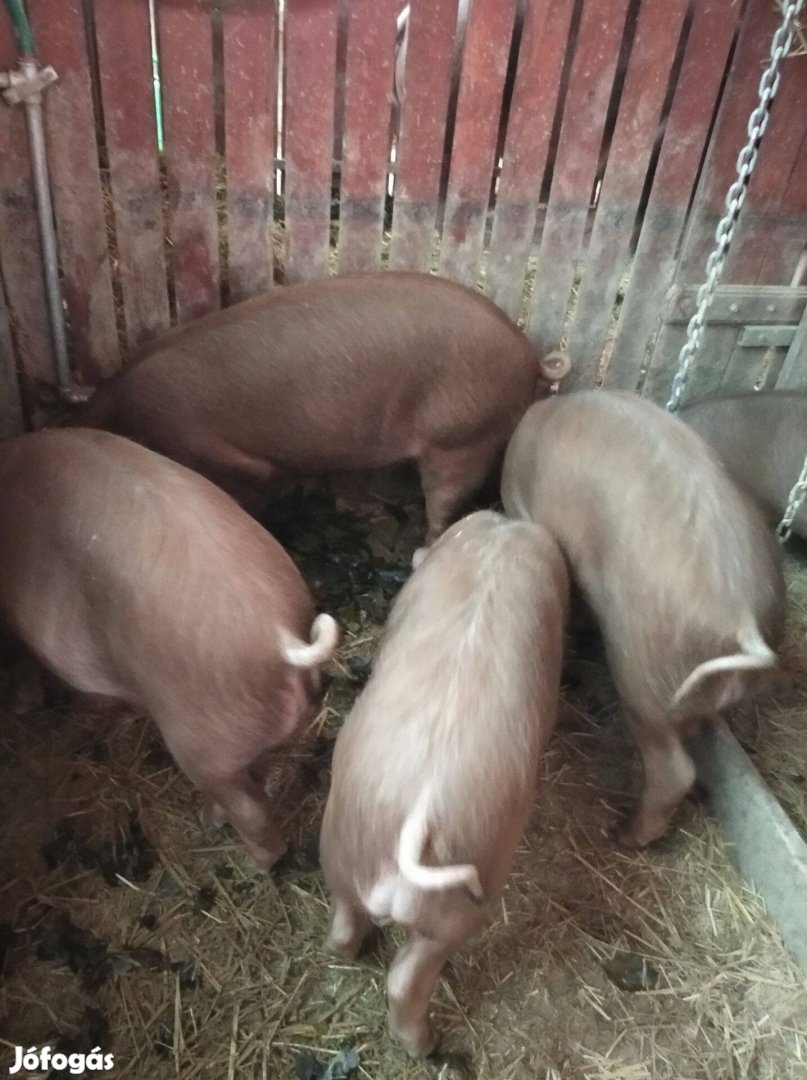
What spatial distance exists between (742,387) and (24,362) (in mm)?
2401

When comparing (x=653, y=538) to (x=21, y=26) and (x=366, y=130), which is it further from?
(x=21, y=26)

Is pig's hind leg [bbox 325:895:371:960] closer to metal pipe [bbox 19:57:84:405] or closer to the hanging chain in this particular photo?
the hanging chain

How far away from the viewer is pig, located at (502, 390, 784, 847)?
195cm

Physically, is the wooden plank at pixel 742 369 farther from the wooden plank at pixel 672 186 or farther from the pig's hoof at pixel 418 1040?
the pig's hoof at pixel 418 1040

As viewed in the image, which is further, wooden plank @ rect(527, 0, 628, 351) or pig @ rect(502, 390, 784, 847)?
wooden plank @ rect(527, 0, 628, 351)

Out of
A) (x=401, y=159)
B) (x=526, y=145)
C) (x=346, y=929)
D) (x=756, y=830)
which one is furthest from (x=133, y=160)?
(x=756, y=830)

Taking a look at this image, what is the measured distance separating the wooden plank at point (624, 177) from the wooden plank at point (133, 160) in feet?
4.37

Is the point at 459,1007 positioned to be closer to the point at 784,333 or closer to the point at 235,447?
the point at 235,447

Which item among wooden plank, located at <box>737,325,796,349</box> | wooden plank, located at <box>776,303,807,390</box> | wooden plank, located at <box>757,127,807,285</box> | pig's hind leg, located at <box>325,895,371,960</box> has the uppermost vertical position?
wooden plank, located at <box>757,127,807,285</box>

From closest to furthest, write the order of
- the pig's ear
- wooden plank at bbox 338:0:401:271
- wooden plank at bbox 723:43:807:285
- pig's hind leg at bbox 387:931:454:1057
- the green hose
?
1. pig's hind leg at bbox 387:931:454:1057
2. the green hose
3. wooden plank at bbox 338:0:401:271
4. wooden plank at bbox 723:43:807:285
5. the pig's ear

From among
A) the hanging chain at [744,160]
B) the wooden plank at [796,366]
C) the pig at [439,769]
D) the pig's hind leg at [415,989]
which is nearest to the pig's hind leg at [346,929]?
the pig at [439,769]

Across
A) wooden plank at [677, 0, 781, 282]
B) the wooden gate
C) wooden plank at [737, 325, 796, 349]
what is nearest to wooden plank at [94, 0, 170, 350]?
the wooden gate

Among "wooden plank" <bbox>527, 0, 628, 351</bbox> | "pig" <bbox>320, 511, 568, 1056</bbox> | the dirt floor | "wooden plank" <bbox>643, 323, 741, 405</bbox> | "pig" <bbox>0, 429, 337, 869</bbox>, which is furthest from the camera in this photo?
"wooden plank" <bbox>643, 323, 741, 405</bbox>

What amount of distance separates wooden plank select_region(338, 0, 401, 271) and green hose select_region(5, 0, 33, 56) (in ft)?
2.67
